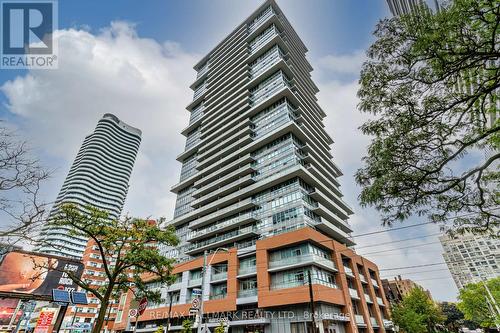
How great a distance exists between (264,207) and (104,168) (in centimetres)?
14022

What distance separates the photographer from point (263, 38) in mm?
72750

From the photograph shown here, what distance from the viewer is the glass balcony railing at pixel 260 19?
7522cm

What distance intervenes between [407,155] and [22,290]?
2935 cm

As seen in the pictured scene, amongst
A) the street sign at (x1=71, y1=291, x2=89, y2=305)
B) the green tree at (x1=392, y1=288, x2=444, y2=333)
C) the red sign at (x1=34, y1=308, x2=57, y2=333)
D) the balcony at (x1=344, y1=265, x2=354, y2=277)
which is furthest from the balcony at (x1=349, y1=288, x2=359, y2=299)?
the red sign at (x1=34, y1=308, x2=57, y2=333)

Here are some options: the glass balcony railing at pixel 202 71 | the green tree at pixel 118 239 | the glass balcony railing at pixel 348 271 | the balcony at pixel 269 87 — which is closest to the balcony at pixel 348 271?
the glass balcony railing at pixel 348 271

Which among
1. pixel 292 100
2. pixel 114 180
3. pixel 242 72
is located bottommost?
pixel 292 100

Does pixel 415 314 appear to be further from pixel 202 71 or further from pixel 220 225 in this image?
pixel 202 71

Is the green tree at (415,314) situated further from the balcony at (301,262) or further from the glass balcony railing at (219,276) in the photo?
the glass balcony railing at (219,276)

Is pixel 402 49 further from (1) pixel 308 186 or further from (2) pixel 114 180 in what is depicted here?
(2) pixel 114 180

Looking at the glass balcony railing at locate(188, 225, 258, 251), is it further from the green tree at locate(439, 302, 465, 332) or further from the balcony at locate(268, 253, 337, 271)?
the green tree at locate(439, 302, 465, 332)

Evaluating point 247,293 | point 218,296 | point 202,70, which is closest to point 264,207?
point 247,293

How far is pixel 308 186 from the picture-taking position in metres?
47.3

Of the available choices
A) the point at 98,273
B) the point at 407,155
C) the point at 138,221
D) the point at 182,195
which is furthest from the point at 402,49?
the point at 98,273

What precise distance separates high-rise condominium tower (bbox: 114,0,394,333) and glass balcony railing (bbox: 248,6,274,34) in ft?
1.39
